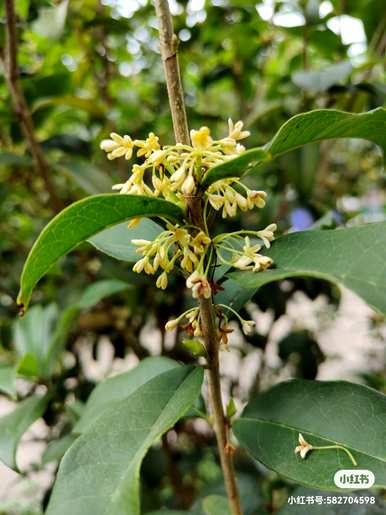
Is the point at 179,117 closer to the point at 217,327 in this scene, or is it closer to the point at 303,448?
the point at 217,327

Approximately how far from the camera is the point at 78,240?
44 cm

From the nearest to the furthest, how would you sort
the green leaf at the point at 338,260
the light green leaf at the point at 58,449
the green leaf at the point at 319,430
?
the green leaf at the point at 338,260 → the green leaf at the point at 319,430 → the light green leaf at the point at 58,449

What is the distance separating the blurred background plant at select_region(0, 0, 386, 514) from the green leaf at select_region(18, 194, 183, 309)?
16.3 inches

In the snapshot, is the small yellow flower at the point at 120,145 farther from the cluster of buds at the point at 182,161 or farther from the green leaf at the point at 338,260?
the green leaf at the point at 338,260

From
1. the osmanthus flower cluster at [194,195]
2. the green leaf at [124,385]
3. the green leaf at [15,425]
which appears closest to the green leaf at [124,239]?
the osmanthus flower cluster at [194,195]

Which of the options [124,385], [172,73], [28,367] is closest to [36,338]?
[28,367]

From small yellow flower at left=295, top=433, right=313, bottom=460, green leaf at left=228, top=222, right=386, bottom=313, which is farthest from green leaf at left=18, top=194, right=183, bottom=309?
small yellow flower at left=295, top=433, right=313, bottom=460

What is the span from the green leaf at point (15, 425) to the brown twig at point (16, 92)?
455 mm

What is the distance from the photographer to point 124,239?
0.61 m

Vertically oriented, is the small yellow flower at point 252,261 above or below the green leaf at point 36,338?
above

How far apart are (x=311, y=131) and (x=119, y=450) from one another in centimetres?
35

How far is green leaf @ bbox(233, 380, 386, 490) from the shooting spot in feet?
1.67

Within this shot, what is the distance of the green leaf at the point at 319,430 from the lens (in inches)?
20.0

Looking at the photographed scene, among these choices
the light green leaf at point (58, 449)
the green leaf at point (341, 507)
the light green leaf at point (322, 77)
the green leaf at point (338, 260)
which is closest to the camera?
the green leaf at point (338, 260)
